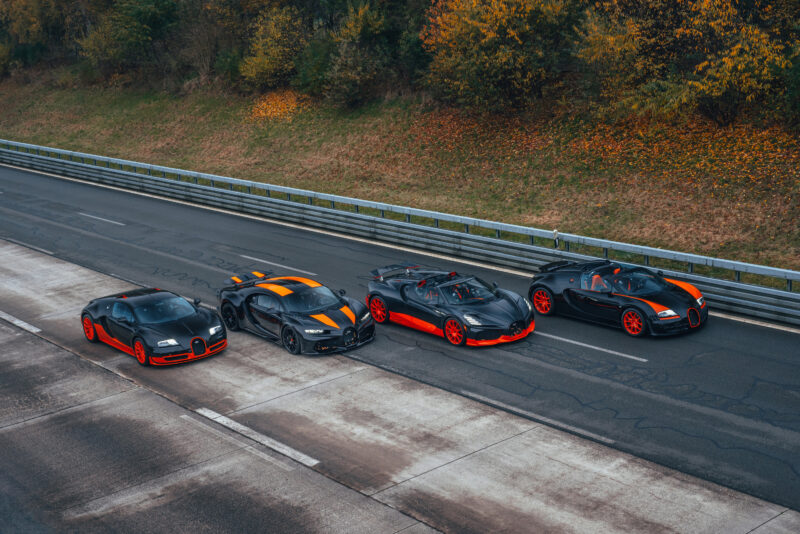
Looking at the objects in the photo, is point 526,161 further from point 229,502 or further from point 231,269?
point 229,502

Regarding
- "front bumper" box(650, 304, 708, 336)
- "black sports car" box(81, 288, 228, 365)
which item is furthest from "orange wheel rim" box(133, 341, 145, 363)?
"front bumper" box(650, 304, 708, 336)

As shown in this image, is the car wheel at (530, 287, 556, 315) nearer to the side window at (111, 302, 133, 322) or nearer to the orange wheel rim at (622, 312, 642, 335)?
the orange wheel rim at (622, 312, 642, 335)

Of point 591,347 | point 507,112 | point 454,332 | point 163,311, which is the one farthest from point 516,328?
point 507,112

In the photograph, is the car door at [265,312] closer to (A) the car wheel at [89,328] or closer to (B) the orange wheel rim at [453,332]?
(A) the car wheel at [89,328]

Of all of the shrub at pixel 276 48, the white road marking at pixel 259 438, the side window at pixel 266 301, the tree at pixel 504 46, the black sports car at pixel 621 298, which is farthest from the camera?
the shrub at pixel 276 48

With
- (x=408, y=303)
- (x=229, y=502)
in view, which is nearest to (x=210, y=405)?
(x=229, y=502)

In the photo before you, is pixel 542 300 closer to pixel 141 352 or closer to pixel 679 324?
pixel 679 324

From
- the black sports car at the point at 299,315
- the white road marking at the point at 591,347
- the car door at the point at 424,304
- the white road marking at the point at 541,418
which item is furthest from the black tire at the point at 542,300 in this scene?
the white road marking at the point at 541,418

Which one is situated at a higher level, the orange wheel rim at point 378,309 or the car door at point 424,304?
the car door at point 424,304
